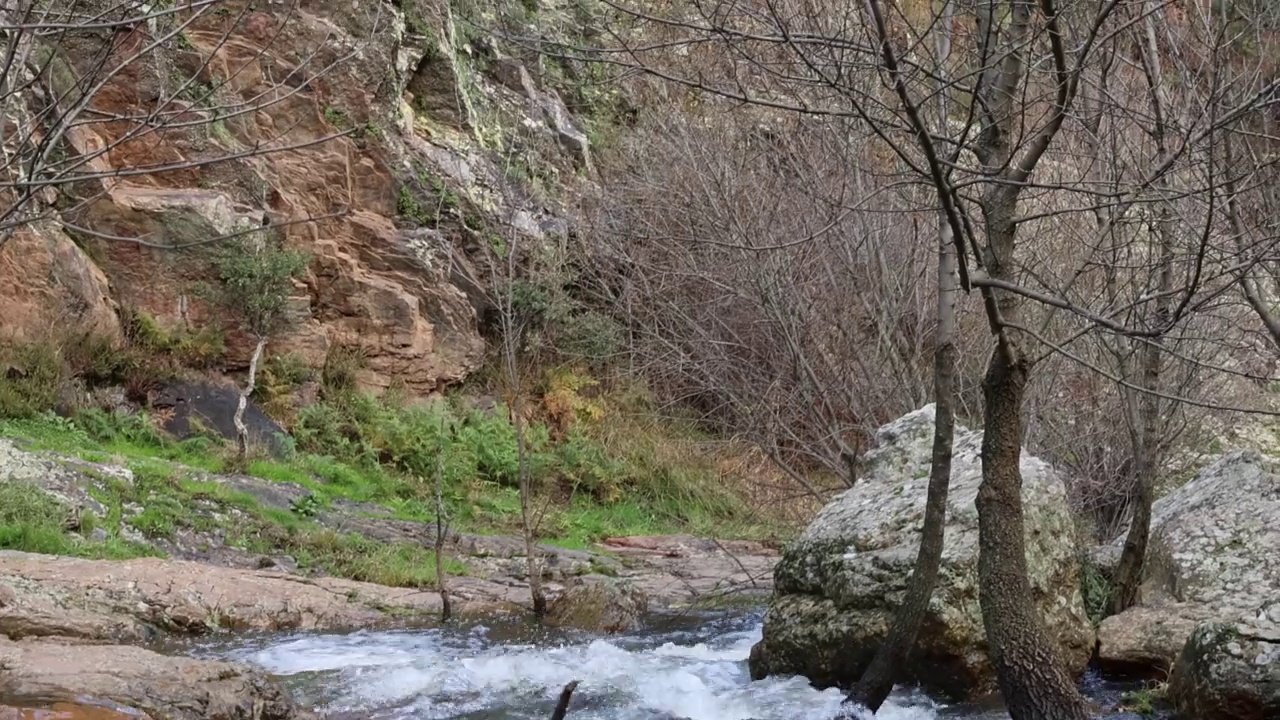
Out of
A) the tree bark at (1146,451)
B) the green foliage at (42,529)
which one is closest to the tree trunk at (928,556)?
the tree bark at (1146,451)

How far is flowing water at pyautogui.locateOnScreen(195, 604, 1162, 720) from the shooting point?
6.50 metres

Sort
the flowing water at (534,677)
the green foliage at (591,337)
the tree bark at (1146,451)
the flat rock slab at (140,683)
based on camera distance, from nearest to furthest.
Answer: the flat rock slab at (140,683) < the flowing water at (534,677) < the tree bark at (1146,451) < the green foliage at (591,337)

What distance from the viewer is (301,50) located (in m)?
16.3

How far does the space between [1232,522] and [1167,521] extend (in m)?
0.61

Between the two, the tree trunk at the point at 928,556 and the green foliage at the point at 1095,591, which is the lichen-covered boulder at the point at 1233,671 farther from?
the green foliage at the point at 1095,591

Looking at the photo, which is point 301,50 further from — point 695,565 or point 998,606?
point 998,606

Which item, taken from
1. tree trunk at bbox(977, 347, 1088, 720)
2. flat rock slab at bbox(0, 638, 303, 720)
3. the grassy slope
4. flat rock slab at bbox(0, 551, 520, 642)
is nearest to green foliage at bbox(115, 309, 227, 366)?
the grassy slope

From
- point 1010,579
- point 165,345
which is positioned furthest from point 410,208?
point 1010,579

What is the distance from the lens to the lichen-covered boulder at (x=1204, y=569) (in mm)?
6891

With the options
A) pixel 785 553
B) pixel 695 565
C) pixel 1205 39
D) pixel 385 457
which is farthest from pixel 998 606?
pixel 385 457

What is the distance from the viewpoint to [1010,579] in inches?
202

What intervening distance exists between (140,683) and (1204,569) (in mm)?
6346

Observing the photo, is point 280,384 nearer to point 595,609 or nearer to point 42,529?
point 42,529

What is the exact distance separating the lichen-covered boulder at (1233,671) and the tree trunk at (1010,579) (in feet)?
3.82
